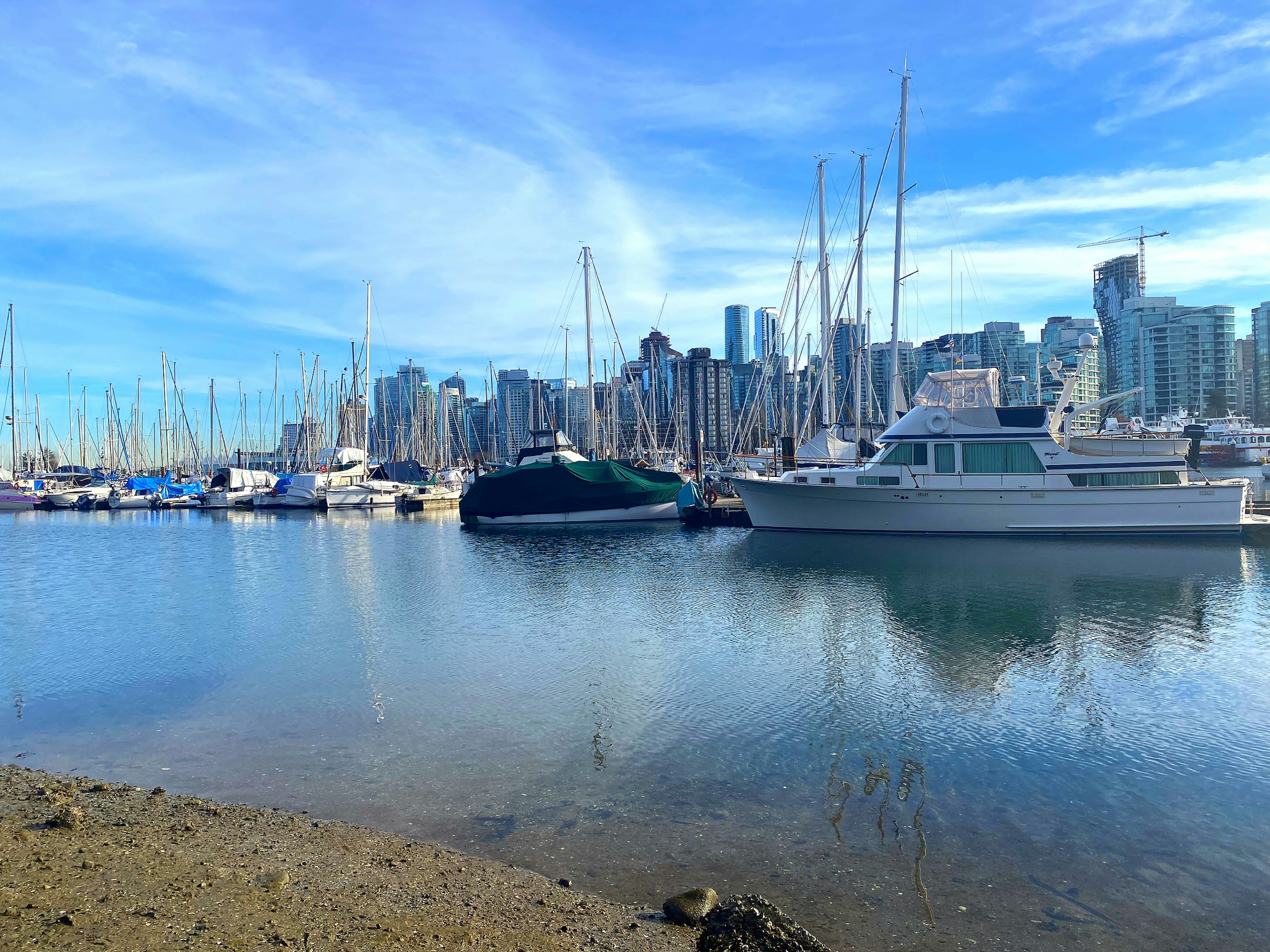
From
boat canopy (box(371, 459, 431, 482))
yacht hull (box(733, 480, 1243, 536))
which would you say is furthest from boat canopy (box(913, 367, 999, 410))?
boat canopy (box(371, 459, 431, 482))

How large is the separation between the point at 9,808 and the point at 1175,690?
17276 mm

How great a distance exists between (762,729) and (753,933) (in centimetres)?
616

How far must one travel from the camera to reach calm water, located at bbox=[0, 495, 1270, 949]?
26.7ft

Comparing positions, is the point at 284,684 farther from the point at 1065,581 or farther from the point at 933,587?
the point at 1065,581

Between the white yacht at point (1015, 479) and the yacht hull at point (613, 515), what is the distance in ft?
54.1

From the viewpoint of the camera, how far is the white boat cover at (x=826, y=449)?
48750mm

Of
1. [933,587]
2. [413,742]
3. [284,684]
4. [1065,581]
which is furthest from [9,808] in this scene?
[1065,581]

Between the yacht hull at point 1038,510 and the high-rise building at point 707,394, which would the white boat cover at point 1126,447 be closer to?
the yacht hull at point 1038,510

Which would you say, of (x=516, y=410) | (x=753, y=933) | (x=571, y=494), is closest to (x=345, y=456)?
(x=571, y=494)

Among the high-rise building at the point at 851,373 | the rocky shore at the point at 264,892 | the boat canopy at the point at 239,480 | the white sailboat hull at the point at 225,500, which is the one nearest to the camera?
the rocky shore at the point at 264,892

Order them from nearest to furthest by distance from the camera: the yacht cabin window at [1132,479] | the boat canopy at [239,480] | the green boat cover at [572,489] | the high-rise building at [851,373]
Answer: the yacht cabin window at [1132,479] < the high-rise building at [851,373] < the green boat cover at [572,489] < the boat canopy at [239,480]

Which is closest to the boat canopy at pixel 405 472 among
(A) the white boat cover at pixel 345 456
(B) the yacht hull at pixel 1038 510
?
(A) the white boat cover at pixel 345 456

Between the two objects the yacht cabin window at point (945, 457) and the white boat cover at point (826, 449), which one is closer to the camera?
the yacht cabin window at point (945, 457)

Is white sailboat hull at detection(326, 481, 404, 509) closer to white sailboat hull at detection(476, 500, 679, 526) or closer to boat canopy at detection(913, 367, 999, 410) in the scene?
white sailboat hull at detection(476, 500, 679, 526)
